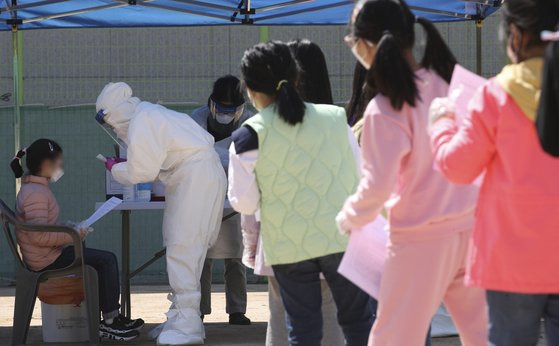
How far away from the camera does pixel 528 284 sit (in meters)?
3.11

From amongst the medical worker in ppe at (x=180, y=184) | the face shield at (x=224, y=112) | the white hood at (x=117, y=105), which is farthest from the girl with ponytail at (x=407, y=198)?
the face shield at (x=224, y=112)

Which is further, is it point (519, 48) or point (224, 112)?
point (224, 112)

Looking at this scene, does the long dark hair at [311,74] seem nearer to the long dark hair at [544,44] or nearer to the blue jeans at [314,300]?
the blue jeans at [314,300]

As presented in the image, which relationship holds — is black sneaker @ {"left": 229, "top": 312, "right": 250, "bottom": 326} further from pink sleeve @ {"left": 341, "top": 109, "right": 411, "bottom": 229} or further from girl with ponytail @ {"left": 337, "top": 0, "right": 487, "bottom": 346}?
pink sleeve @ {"left": 341, "top": 109, "right": 411, "bottom": 229}

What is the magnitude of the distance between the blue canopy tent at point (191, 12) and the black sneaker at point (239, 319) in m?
1.88

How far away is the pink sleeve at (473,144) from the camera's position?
125 inches

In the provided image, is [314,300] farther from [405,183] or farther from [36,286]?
[36,286]

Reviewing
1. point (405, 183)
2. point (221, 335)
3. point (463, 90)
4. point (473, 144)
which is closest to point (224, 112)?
point (221, 335)

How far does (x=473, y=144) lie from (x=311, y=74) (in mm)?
1900

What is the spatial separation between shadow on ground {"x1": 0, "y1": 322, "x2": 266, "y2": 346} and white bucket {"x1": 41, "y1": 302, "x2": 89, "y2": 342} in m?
0.07

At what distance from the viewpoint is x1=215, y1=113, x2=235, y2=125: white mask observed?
7.39m

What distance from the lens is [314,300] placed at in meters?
4.35

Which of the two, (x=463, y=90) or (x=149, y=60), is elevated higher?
(x=149, y=60)

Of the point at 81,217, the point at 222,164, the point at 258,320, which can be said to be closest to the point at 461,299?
the point at 222,164
